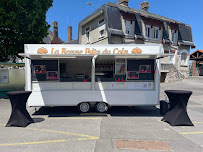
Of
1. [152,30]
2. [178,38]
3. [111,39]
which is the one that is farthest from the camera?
[178,38]

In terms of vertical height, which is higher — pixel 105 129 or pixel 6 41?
pixel 6 41

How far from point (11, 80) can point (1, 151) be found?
874cm

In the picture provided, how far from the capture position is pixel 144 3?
2197cm

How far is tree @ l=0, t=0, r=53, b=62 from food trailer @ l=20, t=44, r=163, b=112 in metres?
5.36

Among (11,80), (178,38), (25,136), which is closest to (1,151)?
(25,136)

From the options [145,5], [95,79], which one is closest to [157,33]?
[145,5]

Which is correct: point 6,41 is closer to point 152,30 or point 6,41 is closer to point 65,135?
point 65,135

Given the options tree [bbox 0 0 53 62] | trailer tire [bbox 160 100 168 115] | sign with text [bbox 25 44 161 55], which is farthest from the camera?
tree [bbox 0 0 53 62]

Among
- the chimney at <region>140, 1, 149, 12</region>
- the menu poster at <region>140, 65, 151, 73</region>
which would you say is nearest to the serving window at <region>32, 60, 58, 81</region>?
the menu poster at <region>140, 65, 151, 73</region>

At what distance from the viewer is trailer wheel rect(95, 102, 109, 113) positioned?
259 inches

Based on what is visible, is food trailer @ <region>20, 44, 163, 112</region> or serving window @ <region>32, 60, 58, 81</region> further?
serving window @ <region>32, 60, 58, 81</region>

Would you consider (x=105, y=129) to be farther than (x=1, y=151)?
Yes

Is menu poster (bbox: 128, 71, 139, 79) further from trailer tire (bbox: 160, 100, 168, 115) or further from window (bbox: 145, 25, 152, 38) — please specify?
window (bbox: 145, 25, 152, 38)

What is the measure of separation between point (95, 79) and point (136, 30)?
1278cm
